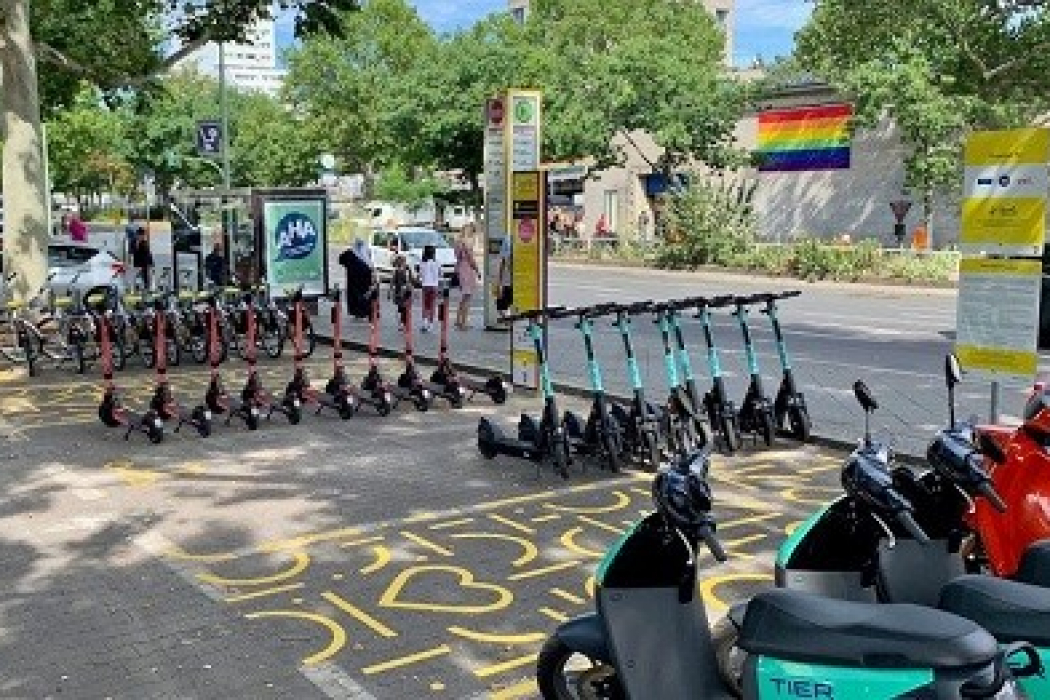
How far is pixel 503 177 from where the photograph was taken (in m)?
16.4

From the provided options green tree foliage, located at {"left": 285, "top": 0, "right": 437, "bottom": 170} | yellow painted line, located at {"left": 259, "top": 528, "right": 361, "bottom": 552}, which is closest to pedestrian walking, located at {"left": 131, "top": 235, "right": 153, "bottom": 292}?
yellow painted line, located at {"left": 259, "top": 528, "right": 361, "bottom": 552}

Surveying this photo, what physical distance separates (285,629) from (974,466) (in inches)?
126

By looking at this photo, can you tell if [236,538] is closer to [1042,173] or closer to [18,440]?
[18,440]

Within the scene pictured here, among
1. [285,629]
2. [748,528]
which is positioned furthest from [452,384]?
[285,629]

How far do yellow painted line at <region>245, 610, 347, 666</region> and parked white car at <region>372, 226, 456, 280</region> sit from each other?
21102 millimetres

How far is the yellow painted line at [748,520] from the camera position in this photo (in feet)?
23.4

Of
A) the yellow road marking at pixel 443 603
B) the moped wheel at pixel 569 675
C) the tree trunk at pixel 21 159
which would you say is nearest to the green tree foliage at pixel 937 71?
the tree trunk at pixel 21 159

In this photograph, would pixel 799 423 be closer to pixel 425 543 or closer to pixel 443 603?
pixel 425 543

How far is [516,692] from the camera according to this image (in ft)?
15.6

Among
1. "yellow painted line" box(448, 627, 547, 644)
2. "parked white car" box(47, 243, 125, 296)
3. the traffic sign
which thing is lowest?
"yellow painted line" box(448, 627, 547, 644)

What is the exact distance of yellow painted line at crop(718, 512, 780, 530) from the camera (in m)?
7.14

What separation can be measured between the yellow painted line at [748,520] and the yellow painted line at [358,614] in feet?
8.14

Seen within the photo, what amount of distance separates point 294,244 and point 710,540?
14.5 m

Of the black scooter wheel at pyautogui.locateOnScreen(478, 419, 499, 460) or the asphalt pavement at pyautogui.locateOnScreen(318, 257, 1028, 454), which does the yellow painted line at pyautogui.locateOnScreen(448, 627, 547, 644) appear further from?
the asphalt pavement at pyautogui.locateOnScreen(318, 257, 1028, 454)
